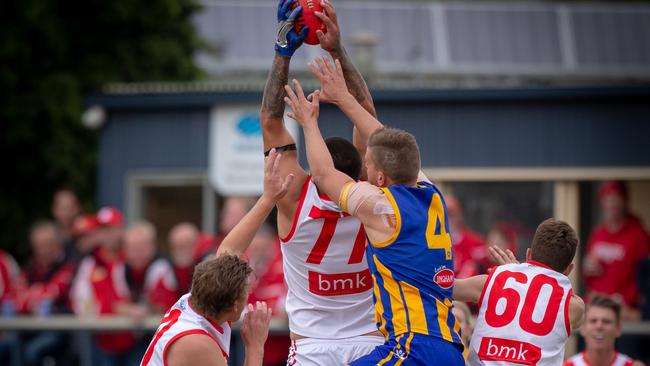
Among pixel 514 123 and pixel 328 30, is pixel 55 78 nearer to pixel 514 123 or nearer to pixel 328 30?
pixel 514 123

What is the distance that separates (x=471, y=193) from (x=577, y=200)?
123 cm

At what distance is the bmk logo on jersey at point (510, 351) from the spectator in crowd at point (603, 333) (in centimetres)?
248

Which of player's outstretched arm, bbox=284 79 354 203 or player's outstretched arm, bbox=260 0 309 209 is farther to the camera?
player's outstretched arm, bbox=260 0 309 209

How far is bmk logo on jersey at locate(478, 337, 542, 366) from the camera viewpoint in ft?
18.7

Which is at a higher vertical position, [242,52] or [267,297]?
[242,52]

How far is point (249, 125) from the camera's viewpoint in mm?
13688

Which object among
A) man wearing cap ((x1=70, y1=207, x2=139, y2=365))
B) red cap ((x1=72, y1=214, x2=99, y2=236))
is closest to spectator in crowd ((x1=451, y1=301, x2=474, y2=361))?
man wearing cap ((x1=70, y1=207, x2=139, y2=365))

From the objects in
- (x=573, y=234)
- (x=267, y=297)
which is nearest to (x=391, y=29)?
(x=267, y=297)

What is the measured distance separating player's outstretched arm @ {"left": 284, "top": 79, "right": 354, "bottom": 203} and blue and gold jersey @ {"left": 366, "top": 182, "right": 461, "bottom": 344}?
34 centimetres

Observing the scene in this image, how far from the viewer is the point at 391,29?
20000mm

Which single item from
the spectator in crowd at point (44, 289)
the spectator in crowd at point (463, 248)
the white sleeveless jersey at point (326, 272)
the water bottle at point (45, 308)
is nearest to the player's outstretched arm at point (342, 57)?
the white sleeveless jersey at point (326, 272)

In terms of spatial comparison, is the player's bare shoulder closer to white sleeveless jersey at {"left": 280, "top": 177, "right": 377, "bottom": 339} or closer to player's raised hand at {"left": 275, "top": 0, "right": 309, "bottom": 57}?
white sleeveless jersey at {"left": 280, "top": 177, "right": 377, "bottom": 339}

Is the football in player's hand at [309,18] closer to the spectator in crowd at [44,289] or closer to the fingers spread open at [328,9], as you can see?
the fingers spread open at [328,9]

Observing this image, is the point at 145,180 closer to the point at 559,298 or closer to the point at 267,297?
the point at 267,297
